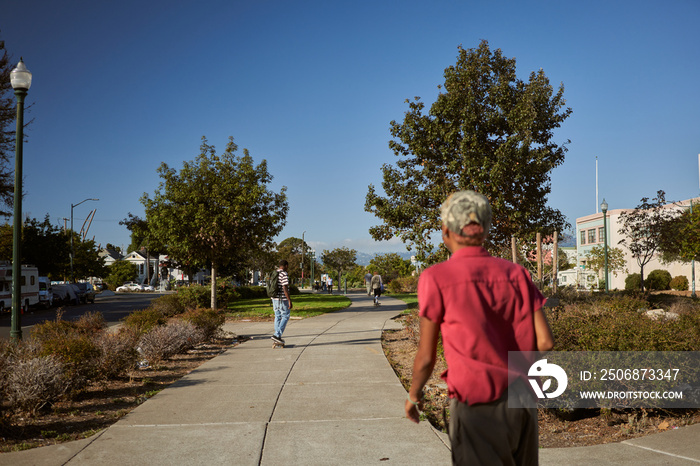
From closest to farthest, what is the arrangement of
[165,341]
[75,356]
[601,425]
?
1. [601,425]
2. [75,356]
3. [165,341]

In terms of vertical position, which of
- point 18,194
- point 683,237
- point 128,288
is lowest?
point 128,288

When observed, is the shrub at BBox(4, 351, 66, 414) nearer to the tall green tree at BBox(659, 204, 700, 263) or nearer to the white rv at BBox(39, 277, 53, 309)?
the tall green tree at BBox(659, 204, 700, 263)

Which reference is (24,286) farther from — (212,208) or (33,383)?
(33,383)

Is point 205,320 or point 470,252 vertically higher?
point 470,252

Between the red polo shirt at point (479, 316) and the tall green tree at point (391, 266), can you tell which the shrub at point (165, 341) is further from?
the tall green tree at point (391, 266)

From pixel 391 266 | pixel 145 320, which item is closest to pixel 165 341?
pixel 145 320

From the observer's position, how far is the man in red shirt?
2.40 m

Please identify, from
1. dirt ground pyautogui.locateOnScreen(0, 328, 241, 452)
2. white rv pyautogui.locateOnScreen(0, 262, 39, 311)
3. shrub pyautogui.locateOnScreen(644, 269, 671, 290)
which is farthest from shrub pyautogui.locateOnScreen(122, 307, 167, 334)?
shrub pyautogui.locateOnScreen(644, 269, 671, 290)

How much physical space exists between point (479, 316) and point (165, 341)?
8.43 meters

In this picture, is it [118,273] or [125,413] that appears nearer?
[125,413]

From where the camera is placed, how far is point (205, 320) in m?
12.1

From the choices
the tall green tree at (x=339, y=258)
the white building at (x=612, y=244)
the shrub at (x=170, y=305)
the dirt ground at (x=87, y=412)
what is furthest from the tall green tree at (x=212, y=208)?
the tall green tree at (x=339, y=258)

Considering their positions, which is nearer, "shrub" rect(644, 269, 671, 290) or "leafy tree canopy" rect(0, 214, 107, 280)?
"leafy tree canopy" rect(0, 214, 107, 280)

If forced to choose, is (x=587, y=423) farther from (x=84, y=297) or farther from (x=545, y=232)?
(x=84, y=297)
